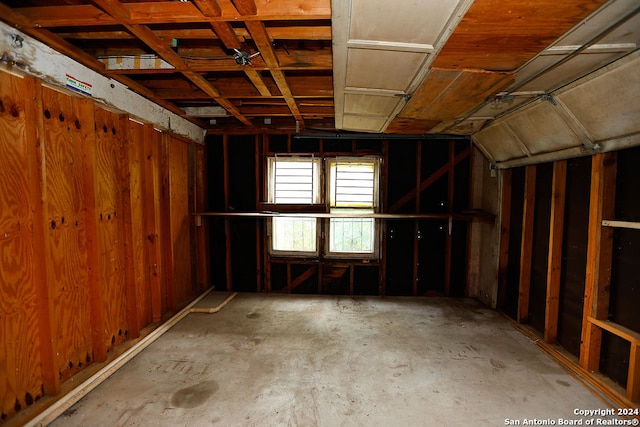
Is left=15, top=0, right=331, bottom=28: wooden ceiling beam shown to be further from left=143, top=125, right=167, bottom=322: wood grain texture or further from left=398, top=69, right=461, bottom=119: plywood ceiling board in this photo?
left=143, top=125, right=167, bottom=322: wood grain texture

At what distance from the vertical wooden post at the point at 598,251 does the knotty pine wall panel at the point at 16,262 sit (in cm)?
382

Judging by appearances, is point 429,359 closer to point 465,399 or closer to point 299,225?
point 465,399

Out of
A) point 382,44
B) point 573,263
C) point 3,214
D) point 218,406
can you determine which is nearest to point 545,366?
point 573,263

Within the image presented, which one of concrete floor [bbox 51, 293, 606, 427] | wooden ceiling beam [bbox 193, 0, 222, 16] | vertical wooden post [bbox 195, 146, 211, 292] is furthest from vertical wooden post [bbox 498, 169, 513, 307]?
vertical wooden post [bbox 195, 146, 211, 292]

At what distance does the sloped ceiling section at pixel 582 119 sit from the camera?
1721mm

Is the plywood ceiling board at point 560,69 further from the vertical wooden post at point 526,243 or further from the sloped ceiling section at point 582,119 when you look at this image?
the vertical wooden post at point 526,243

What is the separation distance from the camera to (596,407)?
6.35 feet

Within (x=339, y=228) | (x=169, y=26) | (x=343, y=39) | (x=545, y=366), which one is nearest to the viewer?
(x=343, y=39)

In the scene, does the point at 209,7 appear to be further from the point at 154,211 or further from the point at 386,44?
the point at 154,211

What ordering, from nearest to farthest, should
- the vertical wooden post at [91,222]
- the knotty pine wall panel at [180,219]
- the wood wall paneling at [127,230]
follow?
1. the vertical wooden post at [91,222]
2. the wood wall paneling at [127,230]
3. the knotty pine wall panel at [180,219]

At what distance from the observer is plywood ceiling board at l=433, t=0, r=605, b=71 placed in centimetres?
122

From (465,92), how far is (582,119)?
843 millimetres

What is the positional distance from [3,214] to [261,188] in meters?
2.76

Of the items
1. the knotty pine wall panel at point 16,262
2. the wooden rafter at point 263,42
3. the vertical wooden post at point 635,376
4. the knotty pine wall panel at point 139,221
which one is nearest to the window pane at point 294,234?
the knotty pine wall panel at point 139,221
